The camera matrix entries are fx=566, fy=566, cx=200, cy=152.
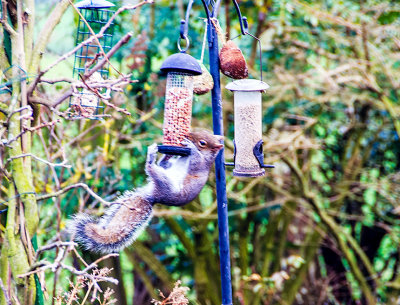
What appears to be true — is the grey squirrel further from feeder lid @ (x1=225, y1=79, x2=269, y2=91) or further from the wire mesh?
feeder lid @ (x1=225, y1=79, x2=269, y2=91)

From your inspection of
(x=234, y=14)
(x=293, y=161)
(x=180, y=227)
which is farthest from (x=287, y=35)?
(x=180, y=227)

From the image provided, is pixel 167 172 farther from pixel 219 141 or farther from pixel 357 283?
pixel 357 283

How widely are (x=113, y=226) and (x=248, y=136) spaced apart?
2.52ft

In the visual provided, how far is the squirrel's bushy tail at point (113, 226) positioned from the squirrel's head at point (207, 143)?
1.07 ft

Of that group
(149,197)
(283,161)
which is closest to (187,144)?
(149,197)

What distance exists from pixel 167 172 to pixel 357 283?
3329 millimetres

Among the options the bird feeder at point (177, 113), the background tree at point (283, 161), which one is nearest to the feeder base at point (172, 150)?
the bird feeder at point (177, 113)

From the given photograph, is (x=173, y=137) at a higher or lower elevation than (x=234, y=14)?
lower

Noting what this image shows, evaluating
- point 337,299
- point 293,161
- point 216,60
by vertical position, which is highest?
point 216,60

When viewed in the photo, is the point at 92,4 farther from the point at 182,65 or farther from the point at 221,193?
the point at 221,193

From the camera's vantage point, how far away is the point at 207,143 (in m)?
2.34

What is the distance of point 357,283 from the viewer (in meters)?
5.11

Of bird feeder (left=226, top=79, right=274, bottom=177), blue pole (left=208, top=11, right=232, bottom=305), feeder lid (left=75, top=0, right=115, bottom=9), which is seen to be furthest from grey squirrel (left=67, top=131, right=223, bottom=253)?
feeder lid (left=75, top=0, right=115, bottom=9)

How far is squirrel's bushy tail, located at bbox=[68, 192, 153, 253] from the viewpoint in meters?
2.12
